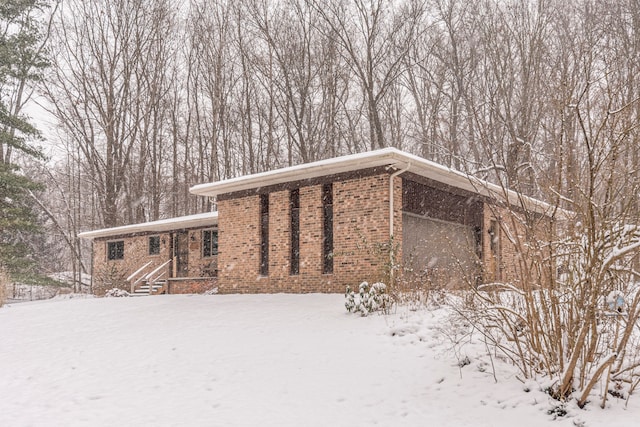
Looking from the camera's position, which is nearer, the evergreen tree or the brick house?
the brick house

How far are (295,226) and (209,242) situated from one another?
24.7ft

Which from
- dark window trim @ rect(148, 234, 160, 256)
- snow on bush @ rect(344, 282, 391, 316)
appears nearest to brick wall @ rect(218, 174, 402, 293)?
snow on bush @ rect(344, 282, 391, 316)

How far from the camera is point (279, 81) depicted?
24688 millimetres

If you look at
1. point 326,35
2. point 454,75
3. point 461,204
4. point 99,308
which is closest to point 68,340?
point 99,308

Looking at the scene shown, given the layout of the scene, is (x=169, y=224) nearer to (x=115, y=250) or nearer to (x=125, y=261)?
(x=125, y=261)

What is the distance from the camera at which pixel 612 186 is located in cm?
528

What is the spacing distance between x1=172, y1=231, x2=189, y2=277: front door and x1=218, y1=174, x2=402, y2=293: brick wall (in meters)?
6.54

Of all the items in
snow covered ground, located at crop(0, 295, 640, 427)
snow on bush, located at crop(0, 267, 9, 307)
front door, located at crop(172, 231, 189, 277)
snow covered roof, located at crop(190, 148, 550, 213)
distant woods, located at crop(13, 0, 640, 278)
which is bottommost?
snow covered ground, located at crop(0, 295, 640, 427)

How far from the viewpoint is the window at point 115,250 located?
2316cm

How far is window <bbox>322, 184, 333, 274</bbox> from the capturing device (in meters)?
12.9

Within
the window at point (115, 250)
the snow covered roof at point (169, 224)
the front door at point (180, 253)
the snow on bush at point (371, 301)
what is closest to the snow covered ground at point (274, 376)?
the snow on bush at point (371, 301)

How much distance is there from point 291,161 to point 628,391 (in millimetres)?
20887

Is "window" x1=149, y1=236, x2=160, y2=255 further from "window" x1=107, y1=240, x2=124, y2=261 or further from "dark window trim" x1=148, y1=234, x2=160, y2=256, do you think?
"window" x1=107, y1=240, x2=124, y2=261

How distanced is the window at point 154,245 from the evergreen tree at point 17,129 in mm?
4215
